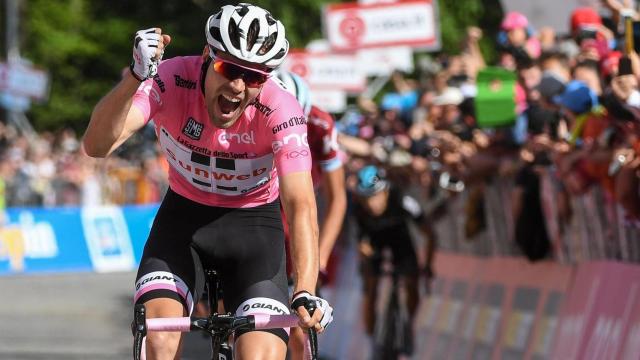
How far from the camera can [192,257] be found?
7.12 m

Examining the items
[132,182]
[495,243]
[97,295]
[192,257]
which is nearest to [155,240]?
[192,257]

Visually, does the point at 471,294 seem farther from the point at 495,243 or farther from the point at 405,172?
the point at 405,172

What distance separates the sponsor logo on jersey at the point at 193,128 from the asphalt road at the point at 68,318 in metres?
8.30

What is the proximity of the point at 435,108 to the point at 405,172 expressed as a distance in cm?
100

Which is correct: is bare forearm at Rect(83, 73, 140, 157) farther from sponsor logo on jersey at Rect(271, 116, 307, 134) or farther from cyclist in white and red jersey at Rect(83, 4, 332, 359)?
sponsor logo on jersey at Rect(271, 116, 307, 134)

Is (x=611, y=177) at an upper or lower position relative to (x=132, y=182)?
upper

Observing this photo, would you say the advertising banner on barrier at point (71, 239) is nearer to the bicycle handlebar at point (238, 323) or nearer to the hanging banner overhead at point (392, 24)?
the hanging banner overhead at point (392, 24)

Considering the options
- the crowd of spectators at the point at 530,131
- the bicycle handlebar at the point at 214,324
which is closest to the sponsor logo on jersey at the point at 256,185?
the bicycle handlebar at the point at 214,324

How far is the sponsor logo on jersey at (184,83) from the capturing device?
6984 mm

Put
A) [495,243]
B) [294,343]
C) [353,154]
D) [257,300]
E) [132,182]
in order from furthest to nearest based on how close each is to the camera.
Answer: [132,182], [353,154], [495,243], [294,343], [257,300]

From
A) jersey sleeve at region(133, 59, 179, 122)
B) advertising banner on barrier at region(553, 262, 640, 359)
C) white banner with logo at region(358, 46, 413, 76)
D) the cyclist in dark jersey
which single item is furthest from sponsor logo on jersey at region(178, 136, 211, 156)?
white banner with logo at region(358, 46, 413, 76)

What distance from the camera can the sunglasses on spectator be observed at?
666 cm

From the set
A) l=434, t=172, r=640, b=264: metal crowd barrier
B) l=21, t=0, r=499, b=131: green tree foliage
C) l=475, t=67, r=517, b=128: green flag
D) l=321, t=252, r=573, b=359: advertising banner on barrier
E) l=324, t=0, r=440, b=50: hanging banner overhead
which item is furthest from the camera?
l=21, t=0, r=499, b=131: green tree foliage

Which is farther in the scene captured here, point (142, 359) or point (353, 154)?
point (353, 154)
